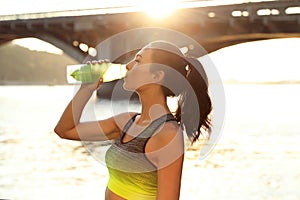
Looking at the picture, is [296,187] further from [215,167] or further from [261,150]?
[261,150]

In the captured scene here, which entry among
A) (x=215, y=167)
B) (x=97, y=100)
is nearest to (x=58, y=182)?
(x=215, y=167)

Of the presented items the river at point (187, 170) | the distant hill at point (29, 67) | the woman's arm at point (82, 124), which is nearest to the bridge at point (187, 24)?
the river at point (187, 170)

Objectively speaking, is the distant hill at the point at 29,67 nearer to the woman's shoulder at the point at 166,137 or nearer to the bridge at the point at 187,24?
the bridge at the point at 187,24

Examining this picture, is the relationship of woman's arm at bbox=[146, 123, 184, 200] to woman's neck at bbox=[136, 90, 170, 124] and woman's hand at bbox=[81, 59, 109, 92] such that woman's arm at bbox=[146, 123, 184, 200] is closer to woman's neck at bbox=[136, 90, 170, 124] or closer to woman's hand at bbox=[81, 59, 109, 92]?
woman's neck at bbox=[136, 90, 170, 124]

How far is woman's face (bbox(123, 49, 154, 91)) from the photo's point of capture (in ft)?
6.35

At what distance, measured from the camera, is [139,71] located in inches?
76.5

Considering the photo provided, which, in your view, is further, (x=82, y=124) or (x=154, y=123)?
(x=82, y=124)

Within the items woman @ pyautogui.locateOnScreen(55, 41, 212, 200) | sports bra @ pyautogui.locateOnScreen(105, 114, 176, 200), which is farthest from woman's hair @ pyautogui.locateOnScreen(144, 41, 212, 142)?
sports bra @ pyautogui.locateOnScreen(105, 114, 176, 200)

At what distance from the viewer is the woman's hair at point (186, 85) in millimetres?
1953

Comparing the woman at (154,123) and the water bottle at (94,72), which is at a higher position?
the water bottle at (94,72)

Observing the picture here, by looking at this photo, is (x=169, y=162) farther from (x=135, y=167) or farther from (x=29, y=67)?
(x=29, y=67)

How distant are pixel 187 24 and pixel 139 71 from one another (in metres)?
33.4

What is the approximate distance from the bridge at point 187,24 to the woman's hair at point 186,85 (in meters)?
31.7

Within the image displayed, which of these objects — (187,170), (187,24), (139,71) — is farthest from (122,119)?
(187,24)
